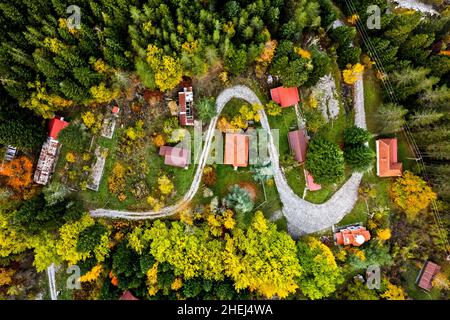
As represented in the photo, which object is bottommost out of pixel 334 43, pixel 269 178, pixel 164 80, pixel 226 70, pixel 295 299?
pixel 295 299

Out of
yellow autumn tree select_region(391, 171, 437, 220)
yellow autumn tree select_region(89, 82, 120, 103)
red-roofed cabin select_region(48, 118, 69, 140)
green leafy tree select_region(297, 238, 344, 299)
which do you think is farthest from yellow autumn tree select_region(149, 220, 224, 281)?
yellow autumn tree select_region(391, 171, 437, 220)

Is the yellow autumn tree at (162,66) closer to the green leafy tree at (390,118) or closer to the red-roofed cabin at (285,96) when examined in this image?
the red-roofed cabin at (285,96)

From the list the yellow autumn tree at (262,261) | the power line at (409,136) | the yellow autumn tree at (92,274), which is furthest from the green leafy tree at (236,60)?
the yellow autumn tree at (92,274)

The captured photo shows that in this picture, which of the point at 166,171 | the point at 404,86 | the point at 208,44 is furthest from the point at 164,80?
the point at 404,86

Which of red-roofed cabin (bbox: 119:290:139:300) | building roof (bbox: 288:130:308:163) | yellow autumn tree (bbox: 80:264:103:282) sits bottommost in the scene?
red-roofed cabin (bbox: 119:290:139:300)

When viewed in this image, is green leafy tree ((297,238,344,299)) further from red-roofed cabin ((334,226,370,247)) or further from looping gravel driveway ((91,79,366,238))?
looping gravel driveway ((91,79,366,238))

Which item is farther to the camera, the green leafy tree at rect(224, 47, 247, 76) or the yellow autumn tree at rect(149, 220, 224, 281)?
the yellow autumn tree at rect(149, 220, 224, 281)

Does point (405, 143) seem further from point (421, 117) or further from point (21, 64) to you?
point (21, 64)
